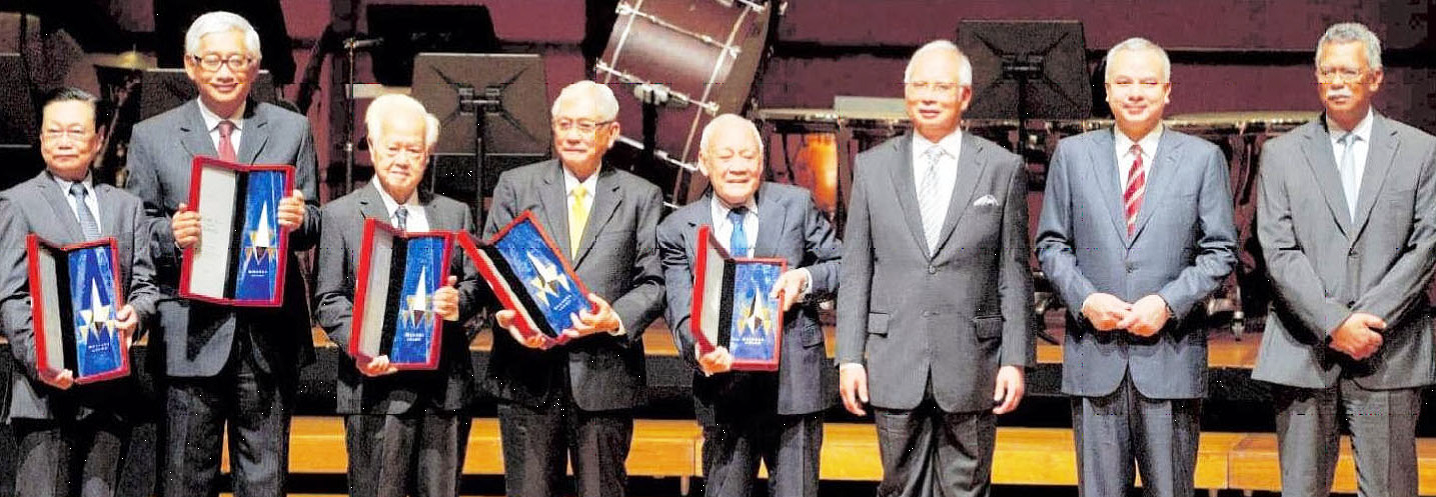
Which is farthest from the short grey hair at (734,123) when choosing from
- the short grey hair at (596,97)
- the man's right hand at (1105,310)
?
the man's right hand at (1105,310)

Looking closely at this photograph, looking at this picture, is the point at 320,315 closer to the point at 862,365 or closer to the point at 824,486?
the point at 862,365

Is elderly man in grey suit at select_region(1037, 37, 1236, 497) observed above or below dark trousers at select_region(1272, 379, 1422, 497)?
above

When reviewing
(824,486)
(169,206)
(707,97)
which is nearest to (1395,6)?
(707,97)

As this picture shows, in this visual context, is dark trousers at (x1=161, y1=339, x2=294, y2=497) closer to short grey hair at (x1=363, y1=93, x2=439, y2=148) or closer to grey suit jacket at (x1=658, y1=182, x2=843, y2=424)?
short grey hair at (x1=363, y1=93, x2=439, y2=148)

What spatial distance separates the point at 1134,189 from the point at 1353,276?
560 mm

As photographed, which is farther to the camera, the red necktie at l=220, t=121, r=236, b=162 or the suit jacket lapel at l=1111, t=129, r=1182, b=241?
the red necktie at l=220, t=121, r=236, b=162

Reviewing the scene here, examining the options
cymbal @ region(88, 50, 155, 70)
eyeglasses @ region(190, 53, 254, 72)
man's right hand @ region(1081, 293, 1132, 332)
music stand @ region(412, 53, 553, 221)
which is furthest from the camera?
cymbal @ region(88, 50, 155, 70)

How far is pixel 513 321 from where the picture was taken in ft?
11.7

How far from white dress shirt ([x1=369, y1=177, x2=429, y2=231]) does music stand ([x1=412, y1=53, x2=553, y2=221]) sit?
74.6 inches

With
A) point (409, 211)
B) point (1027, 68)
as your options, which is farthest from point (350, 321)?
point (1027, 68)

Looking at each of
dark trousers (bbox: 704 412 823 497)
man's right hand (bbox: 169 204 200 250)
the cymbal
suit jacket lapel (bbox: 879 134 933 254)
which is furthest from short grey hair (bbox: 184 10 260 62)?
the cymbal

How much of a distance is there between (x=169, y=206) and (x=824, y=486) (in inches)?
96.8

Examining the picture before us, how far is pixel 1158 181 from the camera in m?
3.52

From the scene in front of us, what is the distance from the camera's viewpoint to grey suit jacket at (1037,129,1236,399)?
11.4 feet
